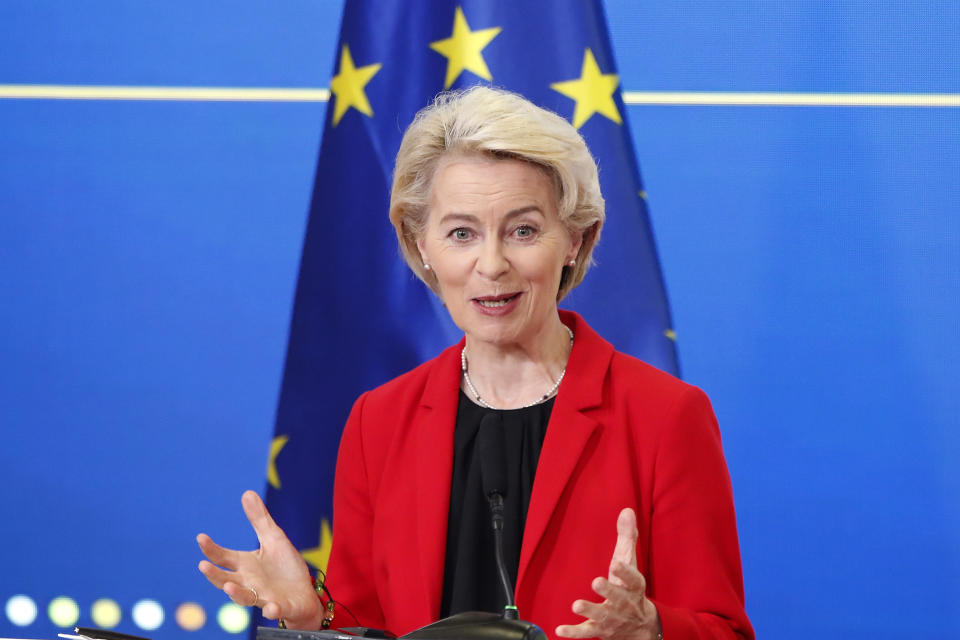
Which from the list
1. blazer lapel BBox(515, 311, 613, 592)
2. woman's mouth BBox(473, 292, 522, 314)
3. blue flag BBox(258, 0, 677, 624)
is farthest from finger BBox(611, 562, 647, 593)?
blue flag BBox(258, 0, 677, 624)

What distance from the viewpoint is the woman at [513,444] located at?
1.69m

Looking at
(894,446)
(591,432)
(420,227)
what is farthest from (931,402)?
(420,227)

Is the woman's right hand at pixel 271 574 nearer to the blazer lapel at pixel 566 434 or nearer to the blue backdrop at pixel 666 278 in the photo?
the blazer lapel at pixel 566 434

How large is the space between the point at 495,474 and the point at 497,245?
1.31 ft

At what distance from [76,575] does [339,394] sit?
93cm

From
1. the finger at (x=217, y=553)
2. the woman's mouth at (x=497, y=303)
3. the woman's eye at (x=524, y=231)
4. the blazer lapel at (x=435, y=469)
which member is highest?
the woman's eye at (x=524, y=231)

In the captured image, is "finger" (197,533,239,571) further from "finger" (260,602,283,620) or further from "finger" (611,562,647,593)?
"finger" (611,562,647,593)

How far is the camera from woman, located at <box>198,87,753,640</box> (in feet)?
5.56

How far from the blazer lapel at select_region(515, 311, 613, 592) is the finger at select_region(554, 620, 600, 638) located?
34 centimetres

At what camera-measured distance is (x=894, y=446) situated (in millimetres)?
2703

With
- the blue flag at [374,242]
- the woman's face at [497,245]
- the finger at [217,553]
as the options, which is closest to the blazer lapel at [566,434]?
the woman's face at [497,245]

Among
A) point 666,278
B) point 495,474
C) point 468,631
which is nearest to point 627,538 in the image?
point 495,474

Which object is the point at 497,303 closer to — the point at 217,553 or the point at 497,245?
the point at 497,245

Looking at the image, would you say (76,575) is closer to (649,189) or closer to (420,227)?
(420,227)
